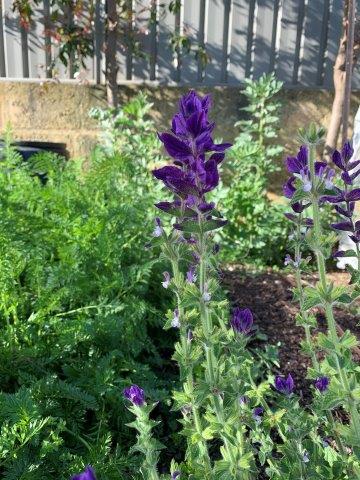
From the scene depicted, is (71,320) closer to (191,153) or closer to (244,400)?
(244,400)

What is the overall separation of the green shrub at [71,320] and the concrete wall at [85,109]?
2.07m

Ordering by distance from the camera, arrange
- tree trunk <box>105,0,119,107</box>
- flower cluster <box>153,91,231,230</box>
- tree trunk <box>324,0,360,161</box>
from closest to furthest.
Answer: flower cluster <box>153,91,231,230</box>, tree trunk <box>324,0,360,161</box>, tree trunk <box>105,0,119,107</box>

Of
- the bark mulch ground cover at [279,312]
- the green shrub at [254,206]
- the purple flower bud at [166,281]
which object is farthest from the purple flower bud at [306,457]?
the green shrub at [254,206]

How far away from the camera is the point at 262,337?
302cm

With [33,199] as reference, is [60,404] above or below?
below

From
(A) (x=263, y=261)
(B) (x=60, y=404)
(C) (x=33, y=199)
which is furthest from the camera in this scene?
(A) (x=263, y=261)

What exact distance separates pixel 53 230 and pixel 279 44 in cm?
344

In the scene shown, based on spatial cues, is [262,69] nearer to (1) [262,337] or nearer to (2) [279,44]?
(2) [279,44]

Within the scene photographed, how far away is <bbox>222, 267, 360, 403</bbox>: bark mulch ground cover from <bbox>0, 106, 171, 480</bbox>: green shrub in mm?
544

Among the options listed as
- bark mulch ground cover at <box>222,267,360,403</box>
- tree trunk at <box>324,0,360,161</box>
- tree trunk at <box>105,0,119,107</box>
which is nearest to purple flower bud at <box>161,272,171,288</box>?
bark mulch ground cover at <box>222,267,360,403</box>

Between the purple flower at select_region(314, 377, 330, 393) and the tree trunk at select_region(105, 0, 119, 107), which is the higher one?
the tree trunk at select_region(105, 0, 119, 107)

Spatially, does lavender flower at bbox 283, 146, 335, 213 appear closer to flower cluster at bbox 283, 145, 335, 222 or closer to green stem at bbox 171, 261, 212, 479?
flower cluster at bbox 283, 145, 335, 222

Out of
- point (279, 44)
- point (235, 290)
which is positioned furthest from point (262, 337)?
point (279, 44)

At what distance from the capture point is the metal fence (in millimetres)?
5473
